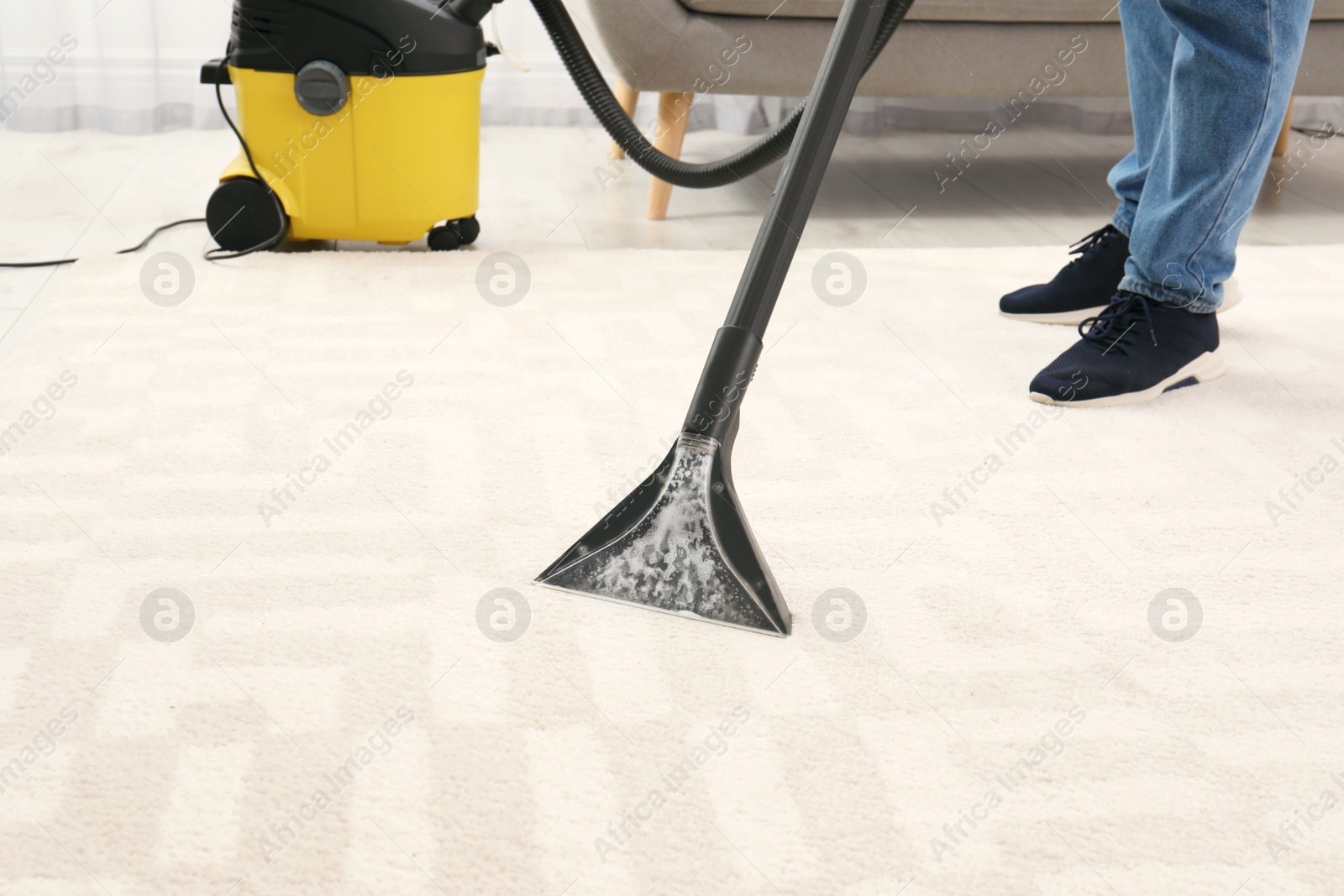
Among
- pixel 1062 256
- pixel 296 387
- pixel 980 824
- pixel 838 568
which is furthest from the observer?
pixel 1062 256

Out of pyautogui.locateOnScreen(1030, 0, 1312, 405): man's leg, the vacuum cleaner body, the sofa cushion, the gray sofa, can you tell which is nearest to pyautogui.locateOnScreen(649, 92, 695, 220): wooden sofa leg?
the gray sofa

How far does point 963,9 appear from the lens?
6.14 feet

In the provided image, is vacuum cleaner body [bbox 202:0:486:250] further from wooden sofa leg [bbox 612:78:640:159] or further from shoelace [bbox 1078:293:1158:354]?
shoelace [bbox 1078:293:1158:354]

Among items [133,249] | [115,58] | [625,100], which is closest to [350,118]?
[133,249]

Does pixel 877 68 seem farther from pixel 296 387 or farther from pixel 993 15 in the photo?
pixel 296 387

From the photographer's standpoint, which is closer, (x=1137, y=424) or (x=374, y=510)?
(x=374, y=510)

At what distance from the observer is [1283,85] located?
3.81ft

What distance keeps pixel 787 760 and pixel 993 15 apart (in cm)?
160

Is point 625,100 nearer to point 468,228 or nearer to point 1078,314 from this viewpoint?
point 468,228

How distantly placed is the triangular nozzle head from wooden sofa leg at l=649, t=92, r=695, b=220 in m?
1.18

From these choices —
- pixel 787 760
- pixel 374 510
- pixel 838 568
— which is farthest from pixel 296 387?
pixel 787 760

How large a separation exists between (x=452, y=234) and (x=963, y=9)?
93cm

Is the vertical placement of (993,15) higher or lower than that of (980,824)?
higher

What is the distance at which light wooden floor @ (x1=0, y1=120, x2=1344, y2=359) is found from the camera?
1766 millimetres
